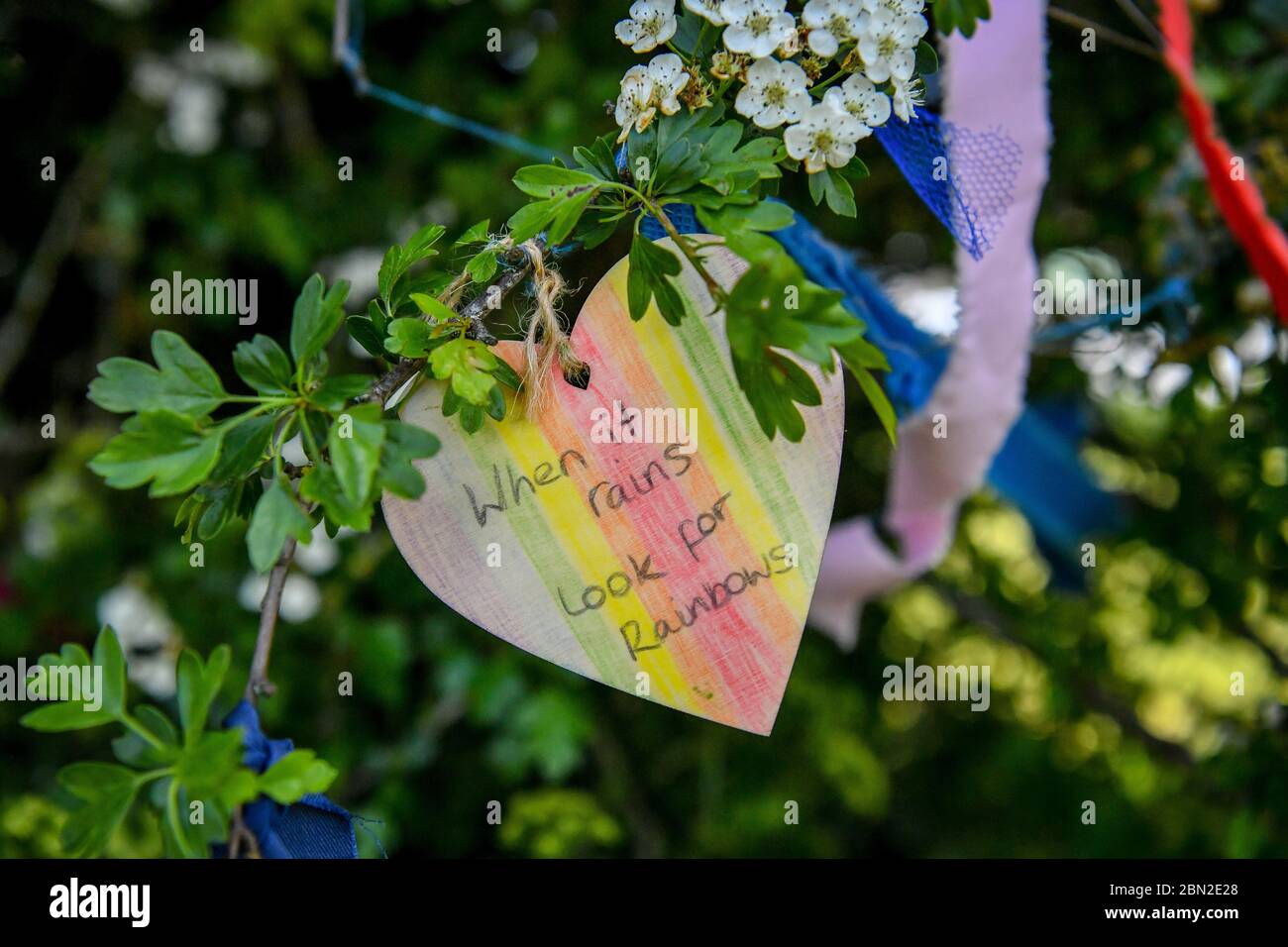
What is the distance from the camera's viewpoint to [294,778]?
0.55 meters

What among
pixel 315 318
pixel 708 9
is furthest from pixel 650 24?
pixel 315 318

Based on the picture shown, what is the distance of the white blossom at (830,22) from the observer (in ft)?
1.91

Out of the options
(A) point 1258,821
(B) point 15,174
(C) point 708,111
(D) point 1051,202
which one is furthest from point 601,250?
(B) point 15,174

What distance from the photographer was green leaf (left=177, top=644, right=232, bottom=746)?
1.82ft

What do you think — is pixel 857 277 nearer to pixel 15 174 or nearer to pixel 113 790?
pixel 113 790

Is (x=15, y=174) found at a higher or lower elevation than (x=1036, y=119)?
higher

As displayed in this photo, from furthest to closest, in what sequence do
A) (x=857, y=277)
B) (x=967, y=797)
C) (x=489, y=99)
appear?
(x=967, y=797)
(x=489, y=99)
(x=857, y=277)


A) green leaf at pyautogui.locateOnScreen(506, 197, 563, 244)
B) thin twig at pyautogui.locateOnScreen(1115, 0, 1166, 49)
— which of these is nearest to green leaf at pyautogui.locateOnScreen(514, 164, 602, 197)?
green leaf at pyautogui.locateOnScreen(506, 197, 563, 244)

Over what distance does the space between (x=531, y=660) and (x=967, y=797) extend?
1.35 metres

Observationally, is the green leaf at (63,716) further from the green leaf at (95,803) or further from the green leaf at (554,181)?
the green leaf at (554,181)

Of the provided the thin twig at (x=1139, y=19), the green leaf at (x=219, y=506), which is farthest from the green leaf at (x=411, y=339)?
the thin twig at (x=1139, y=19)

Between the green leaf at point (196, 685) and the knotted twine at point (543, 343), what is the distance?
0.21 m

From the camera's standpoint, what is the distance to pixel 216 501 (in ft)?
1.88

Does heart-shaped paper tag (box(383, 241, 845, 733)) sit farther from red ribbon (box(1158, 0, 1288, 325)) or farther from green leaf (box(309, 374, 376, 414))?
red ribbon (box(1158, 0, 1288, 325))
